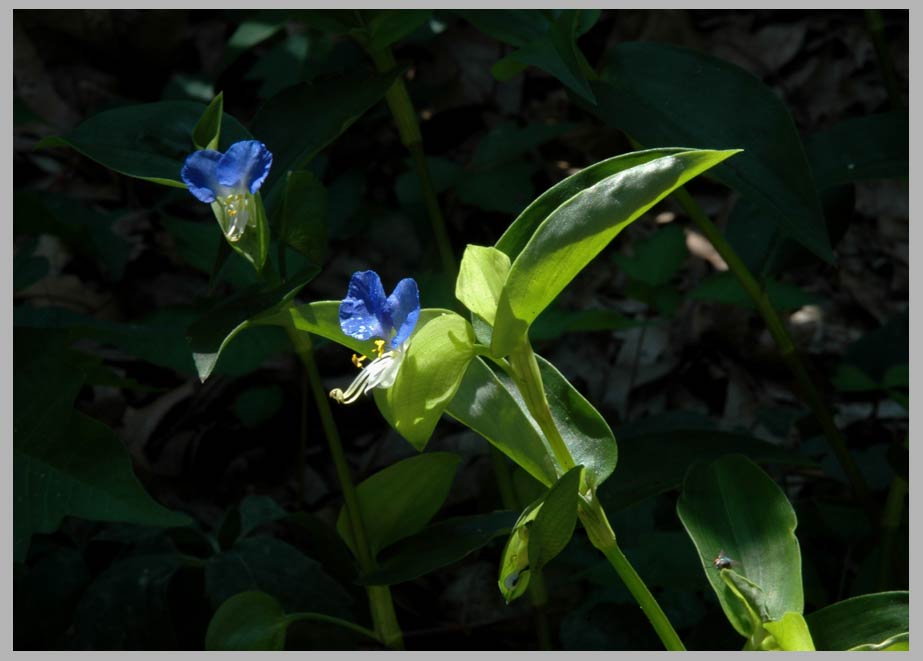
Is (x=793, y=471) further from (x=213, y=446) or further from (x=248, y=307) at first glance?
(x=248, y=307)

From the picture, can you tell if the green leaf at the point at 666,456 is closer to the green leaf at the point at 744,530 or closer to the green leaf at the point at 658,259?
the green leaf at the point at 744,530

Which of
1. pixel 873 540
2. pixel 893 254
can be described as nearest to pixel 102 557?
pixel 873 540

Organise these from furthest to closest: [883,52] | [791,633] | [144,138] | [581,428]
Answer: [883,52], [144,138], [581,428], [791,633]

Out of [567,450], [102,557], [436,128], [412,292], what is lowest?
[102,557]

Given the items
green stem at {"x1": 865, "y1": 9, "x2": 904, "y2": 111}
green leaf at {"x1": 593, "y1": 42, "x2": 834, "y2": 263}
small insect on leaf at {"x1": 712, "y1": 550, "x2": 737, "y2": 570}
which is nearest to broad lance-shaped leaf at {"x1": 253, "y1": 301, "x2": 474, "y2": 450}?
small insect on leaf at {"x1": 712, "y1": 550, "x2": 737, "y2": 570}

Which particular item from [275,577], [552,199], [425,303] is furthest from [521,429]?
[425,303]

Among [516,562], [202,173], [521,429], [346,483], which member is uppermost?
[202,173]

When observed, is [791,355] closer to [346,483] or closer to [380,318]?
[346,483]
